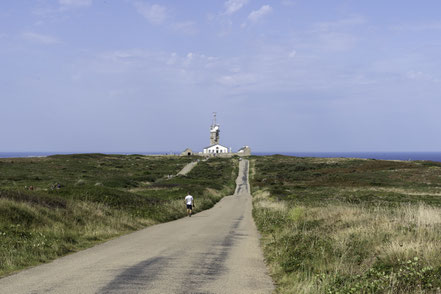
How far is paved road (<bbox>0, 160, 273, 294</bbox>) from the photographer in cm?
925

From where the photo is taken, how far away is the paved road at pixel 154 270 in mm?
9250

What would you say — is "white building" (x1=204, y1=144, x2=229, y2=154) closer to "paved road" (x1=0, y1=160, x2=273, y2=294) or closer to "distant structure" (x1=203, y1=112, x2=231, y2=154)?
"distant structure" (x1=203, y1=112, x2=231, y2=154)

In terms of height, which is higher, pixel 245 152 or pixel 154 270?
pixel 245 152

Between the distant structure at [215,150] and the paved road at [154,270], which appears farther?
the distant structure at [215,150]

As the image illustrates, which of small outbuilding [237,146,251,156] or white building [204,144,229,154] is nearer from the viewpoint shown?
white building [204,144,229,154]

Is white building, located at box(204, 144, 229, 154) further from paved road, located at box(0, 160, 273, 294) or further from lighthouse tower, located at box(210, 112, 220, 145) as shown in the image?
paved road, located at box(0, 160, 273, 294)

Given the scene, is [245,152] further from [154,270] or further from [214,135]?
[154,270]

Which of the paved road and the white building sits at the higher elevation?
the white building

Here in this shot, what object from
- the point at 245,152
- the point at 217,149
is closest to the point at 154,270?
the point at 217,149

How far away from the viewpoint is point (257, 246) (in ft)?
56.3

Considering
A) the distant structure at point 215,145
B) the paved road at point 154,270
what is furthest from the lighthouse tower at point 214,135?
the paved road at point 154,270

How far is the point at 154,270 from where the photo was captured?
11078mm

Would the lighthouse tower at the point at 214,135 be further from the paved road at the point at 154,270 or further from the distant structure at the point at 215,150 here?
the paved road at the point at 154,270

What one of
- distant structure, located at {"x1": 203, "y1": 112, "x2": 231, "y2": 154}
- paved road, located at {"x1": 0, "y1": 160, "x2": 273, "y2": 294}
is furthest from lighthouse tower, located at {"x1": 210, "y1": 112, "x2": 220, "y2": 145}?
paved road, located at {"x1": 0, "y1": 160, "x2": 273, "y2": 294}
